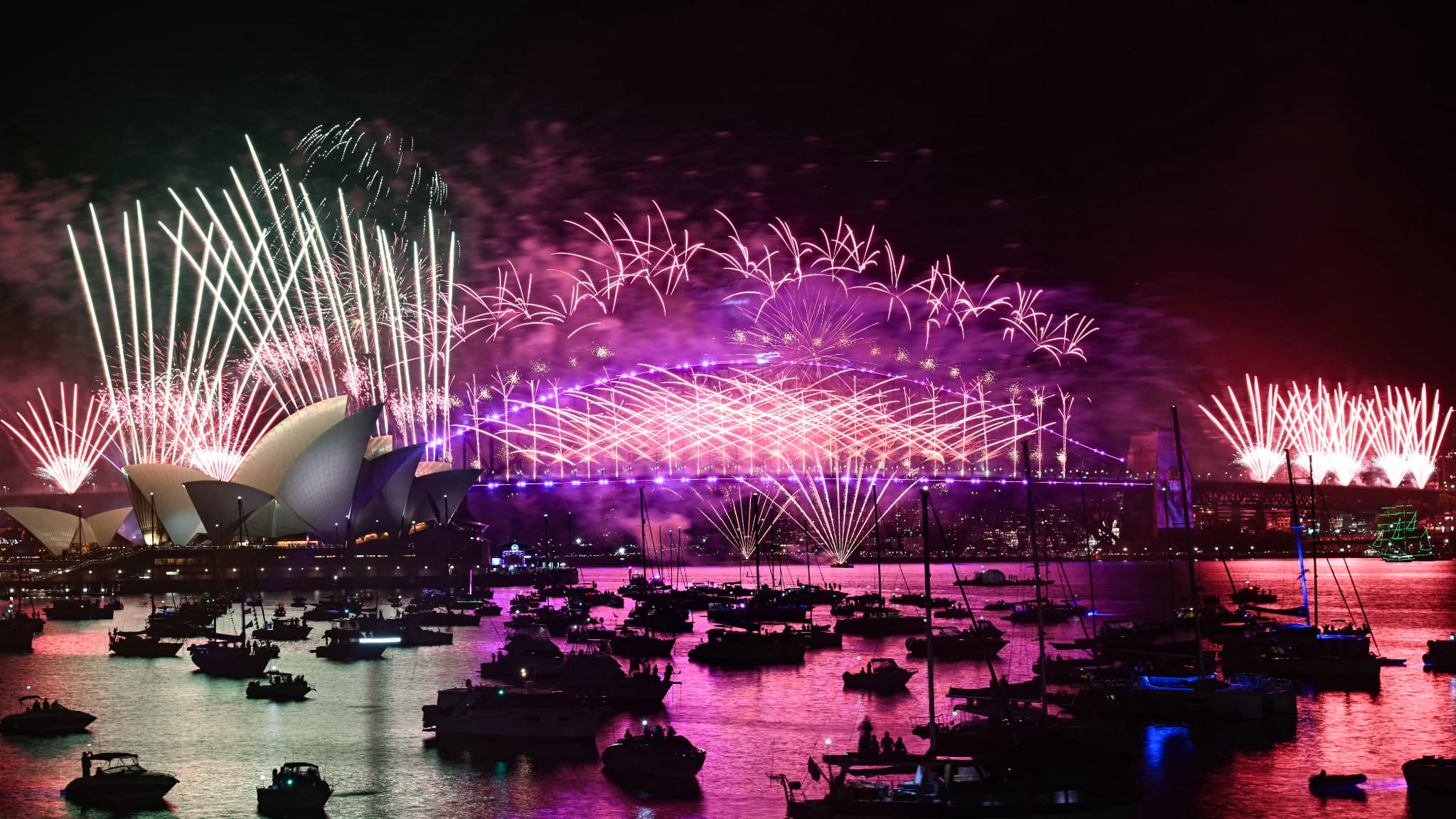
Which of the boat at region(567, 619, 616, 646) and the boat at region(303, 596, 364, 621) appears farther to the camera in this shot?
the boat at region(303, 596, 364, 621)

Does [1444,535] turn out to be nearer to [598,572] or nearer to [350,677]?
[598,572]

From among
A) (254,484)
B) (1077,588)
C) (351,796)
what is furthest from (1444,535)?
(351,796)

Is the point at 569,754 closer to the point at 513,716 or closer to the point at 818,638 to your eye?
the point at 513,716

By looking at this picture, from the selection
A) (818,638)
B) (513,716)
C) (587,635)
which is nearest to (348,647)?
(587,635)

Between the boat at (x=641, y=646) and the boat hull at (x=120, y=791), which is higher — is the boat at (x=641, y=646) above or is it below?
above

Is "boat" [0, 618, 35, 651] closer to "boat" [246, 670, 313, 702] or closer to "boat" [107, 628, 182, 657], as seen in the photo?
"boat" [107, 628, 182, 657]

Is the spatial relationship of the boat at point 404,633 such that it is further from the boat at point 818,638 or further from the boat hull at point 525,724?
the boat hull at point 525,724

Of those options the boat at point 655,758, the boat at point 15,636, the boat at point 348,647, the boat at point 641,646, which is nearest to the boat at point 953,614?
the boat at point 641,646

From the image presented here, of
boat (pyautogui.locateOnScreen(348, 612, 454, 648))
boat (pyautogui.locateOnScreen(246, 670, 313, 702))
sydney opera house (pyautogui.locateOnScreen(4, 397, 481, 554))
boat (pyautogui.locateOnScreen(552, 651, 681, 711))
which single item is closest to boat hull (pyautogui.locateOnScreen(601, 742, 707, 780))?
boat (pyautogui.locateOnScreen(552, 651, 681, 711))
